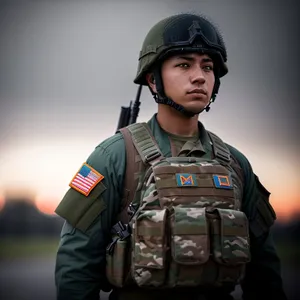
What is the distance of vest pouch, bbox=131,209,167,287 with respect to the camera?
2715 mm

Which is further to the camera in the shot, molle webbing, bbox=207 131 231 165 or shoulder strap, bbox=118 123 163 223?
molle webbing, bbox=207 131 231 165

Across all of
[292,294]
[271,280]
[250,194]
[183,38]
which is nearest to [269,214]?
[250,194]

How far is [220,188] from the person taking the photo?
289 centimetres

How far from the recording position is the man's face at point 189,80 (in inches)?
119

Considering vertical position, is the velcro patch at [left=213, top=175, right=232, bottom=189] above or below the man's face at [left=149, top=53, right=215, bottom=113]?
below

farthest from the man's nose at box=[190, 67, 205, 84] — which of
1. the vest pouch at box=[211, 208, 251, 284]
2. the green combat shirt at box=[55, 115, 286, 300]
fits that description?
the vest pouch at box=[211, 208, 251, 284]

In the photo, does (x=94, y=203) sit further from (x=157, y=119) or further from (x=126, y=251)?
(x=157, y=119)

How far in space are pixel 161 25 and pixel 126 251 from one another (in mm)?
1326

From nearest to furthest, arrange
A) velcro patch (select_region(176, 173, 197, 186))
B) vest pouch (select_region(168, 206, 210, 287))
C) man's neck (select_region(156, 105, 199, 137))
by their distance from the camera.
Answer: vest pouch (select_region(168, 206, 210, 287)) < velcro patch (select_region(176, 173, 197, 186)) < man's neck (select_region(156, 105, 199, 137))

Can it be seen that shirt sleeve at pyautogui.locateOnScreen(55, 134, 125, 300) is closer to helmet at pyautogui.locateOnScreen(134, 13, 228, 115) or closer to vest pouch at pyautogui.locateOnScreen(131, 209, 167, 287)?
vest pouch at pyautogui.locateOnScreen(131, 209, 167, 287)

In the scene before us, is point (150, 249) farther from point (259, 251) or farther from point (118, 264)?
point (259, 251)

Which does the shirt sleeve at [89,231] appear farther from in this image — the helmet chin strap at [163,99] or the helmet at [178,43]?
the helmet at [178,43]

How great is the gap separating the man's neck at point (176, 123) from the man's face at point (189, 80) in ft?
0.38

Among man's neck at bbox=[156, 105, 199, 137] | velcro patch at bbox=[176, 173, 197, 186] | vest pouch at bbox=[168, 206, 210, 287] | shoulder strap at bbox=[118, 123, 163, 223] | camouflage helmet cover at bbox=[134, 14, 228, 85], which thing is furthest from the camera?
man's neck at bbox=[156, 105, 199, 137]
